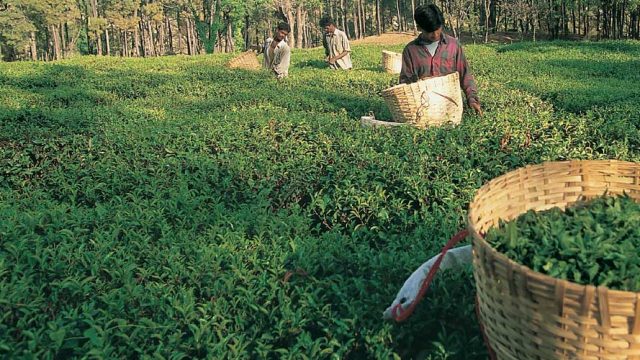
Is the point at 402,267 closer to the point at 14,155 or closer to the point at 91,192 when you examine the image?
the point at 91,192

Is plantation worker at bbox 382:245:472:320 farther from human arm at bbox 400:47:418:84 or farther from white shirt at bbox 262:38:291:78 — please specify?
white shirt at bbox 262:38:291:78

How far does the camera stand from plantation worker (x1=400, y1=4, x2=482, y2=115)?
623 centimetres

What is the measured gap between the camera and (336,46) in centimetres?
1424

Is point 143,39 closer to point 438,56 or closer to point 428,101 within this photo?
point 438,56

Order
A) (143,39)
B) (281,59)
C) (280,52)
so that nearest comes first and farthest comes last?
(280,52) → (281,59) → (143,39)

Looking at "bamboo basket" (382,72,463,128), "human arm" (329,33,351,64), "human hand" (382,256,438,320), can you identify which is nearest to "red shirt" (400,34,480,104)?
"bamboo basket" (382,72,463,128)

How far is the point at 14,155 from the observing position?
18.8 ft

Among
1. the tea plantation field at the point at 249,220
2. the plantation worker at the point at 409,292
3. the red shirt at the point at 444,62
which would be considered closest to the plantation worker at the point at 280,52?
the tea plantation field at the point at 249,220

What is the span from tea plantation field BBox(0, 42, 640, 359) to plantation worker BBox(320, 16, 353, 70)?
5.80m

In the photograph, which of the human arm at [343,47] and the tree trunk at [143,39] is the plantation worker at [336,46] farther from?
the tree trunk at [143,39]

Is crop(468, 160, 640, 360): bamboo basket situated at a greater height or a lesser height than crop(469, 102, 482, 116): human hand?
lesser

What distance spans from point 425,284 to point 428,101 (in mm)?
3807

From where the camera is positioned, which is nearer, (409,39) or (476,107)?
(476,107)

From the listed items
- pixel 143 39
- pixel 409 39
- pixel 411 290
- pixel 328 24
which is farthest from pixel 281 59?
pixel 143 39
